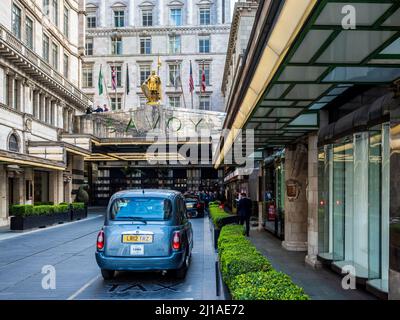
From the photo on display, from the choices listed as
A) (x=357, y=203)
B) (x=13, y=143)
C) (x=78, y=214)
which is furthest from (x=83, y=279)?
(x=13, y=143)

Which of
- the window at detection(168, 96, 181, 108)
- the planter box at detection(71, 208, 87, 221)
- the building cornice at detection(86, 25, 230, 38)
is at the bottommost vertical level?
the planter box at detection(71, 208, 87, 221)

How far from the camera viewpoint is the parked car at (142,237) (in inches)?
383

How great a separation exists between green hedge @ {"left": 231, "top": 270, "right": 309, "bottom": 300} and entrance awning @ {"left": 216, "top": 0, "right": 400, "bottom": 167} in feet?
8.31

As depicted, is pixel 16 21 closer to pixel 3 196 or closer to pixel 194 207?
pixel 3 196

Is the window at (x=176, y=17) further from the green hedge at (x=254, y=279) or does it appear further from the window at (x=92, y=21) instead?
the green hedge at (x=254, y=279)

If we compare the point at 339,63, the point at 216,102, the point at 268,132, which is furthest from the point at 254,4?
the point at 216,102

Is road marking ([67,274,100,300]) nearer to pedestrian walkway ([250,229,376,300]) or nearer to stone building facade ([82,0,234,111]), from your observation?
pedestrian walkway ([250,229,376,300])

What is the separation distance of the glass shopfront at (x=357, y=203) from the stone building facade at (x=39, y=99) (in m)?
18.0

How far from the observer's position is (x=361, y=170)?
9539 mm

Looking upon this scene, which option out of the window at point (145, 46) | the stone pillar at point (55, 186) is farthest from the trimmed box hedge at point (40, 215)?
the window at point (145, 46)

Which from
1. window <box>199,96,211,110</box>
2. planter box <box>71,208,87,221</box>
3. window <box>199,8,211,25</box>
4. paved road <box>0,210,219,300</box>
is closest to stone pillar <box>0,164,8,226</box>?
planter box <box>71,208,87,221</box>

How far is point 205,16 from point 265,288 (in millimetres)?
76406

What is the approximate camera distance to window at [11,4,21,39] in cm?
3262

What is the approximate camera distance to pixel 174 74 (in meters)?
76.1
